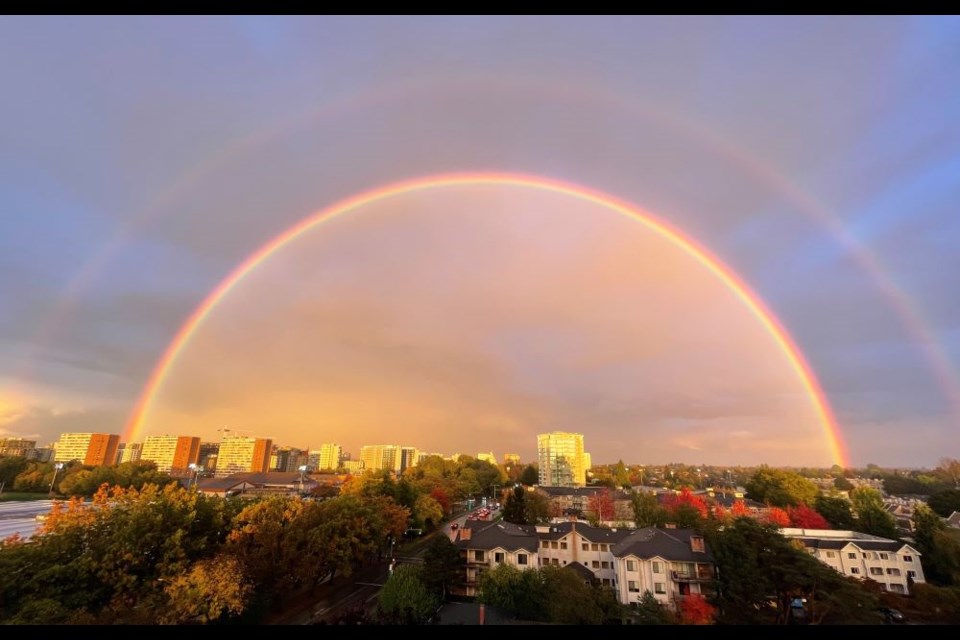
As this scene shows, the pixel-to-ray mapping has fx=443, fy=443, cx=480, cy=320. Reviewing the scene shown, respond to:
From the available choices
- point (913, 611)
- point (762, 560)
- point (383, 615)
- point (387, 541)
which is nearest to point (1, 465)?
point (387, 541)

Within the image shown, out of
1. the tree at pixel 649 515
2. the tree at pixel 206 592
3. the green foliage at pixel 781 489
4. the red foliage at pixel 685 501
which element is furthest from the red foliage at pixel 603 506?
the tree at pixel 206 592

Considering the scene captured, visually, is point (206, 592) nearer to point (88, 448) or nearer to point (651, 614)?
point (651, 614)

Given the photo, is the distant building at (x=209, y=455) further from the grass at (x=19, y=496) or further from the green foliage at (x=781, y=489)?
the green foliage at (x=781, y=489)

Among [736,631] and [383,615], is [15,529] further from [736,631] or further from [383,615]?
[736,631]

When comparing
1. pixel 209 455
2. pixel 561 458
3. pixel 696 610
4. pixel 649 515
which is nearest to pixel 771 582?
pixel 696 610

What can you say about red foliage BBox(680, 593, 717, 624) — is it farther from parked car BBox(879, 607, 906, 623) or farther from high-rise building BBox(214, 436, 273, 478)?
high-rise building BBox(214, 436, 273, 478)
